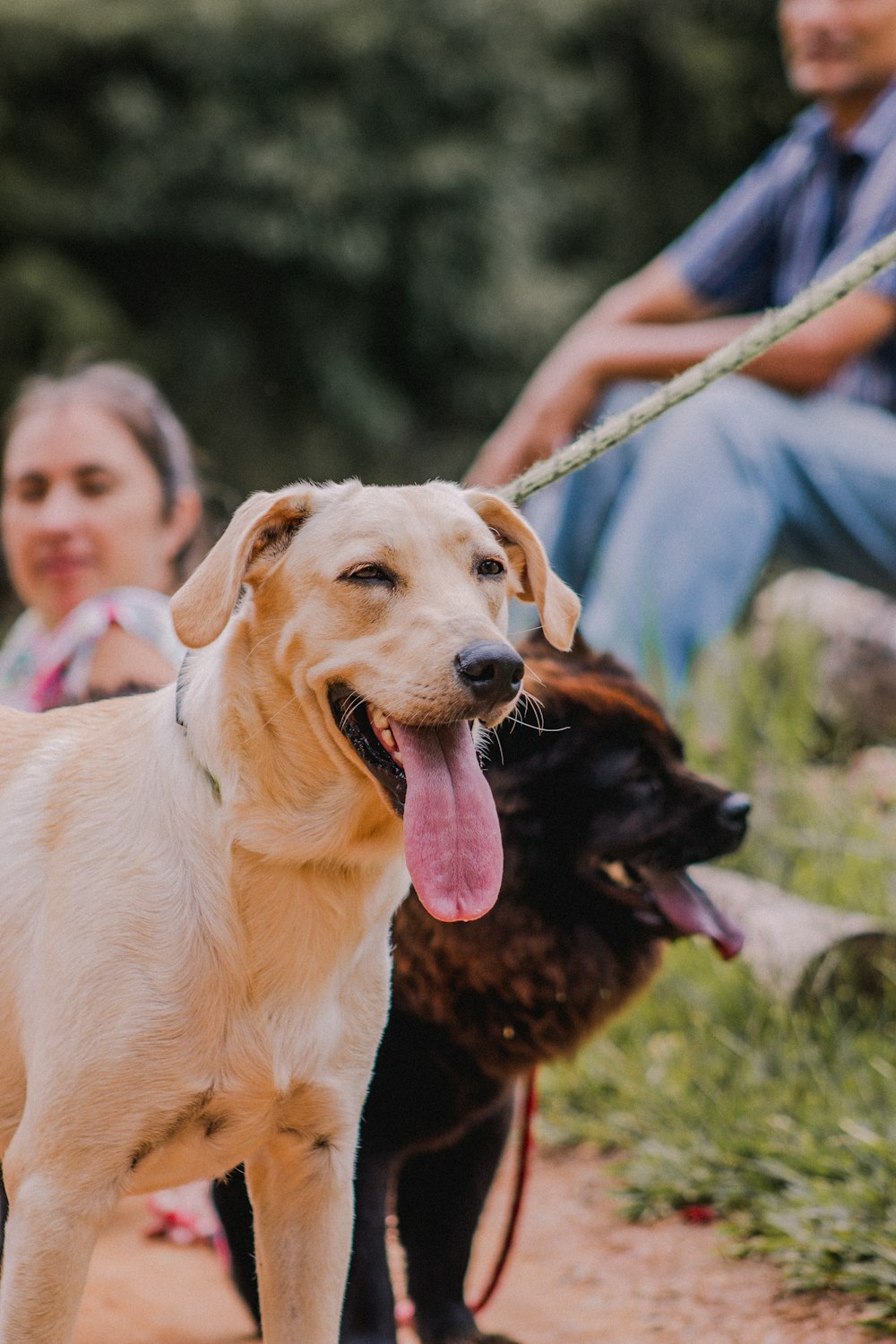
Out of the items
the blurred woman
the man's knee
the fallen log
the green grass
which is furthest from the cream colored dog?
the man's knee

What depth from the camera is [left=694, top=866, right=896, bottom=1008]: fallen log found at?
14.2 feet

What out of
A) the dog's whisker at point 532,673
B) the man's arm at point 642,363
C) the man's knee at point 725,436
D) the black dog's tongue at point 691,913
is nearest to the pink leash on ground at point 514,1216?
the black dog's tongue at point 691,913

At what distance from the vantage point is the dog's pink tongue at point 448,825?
2.17 m

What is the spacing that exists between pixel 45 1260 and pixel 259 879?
2.06 ft

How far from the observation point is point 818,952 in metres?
4.37

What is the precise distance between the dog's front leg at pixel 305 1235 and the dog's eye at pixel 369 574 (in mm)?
908

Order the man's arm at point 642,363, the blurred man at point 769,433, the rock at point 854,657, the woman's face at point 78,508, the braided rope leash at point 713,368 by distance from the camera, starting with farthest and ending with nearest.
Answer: the rock at point 854,657 → the blurred man at point 769,433 → the man's arm at point 642,363 → the woman's face at point 78,508 → the braided rope leash at point 713,368

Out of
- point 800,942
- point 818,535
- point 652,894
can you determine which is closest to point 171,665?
point 652,894

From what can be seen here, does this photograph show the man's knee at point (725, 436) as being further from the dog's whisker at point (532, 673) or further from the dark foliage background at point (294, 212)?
the dark foliage background at point (294, 212)

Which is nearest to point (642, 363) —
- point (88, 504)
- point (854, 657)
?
point (88, 504)

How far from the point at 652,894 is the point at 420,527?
128cm

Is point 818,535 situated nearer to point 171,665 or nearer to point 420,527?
point 171,665

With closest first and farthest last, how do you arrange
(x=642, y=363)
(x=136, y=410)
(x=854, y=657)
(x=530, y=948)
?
(x=530, y=948)
(x=136, y=410)
(x=642, y=363)
(x=854, y=657)

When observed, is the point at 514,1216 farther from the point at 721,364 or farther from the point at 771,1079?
the point at 721,364
